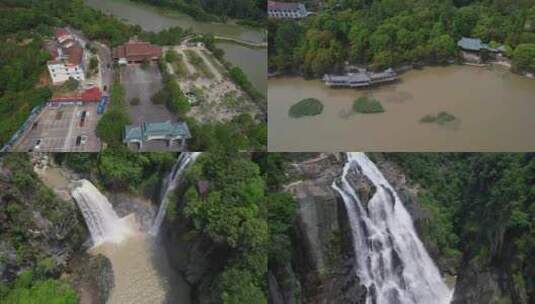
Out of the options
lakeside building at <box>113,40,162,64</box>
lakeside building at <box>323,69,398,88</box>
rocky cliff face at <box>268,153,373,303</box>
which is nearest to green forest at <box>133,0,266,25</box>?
lakeside building at <box>113,40,162,64</box>

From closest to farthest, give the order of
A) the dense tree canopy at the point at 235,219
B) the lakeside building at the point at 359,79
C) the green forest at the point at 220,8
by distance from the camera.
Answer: the dense tree canopy at the point at 235,219, the lakeside building at the point at 359,79, the green forest at the point at 220,8

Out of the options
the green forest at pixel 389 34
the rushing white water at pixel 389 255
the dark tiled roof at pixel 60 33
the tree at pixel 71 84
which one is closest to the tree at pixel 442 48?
the green forest at pixel 389 34

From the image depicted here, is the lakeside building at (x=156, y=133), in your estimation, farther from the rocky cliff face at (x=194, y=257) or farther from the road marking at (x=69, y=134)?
the rocky cliff face at (x=194, y=257)

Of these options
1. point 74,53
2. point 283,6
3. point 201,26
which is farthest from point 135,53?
point 283,6

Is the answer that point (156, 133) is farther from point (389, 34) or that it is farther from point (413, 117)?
point (389, 34)

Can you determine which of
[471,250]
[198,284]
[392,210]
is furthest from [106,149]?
[471,250]

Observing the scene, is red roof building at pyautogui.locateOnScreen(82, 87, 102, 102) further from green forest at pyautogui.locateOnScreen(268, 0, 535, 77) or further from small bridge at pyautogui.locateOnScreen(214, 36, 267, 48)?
small bridge at pyautogui.locateOnScreen(214, 36, 267, 48)
